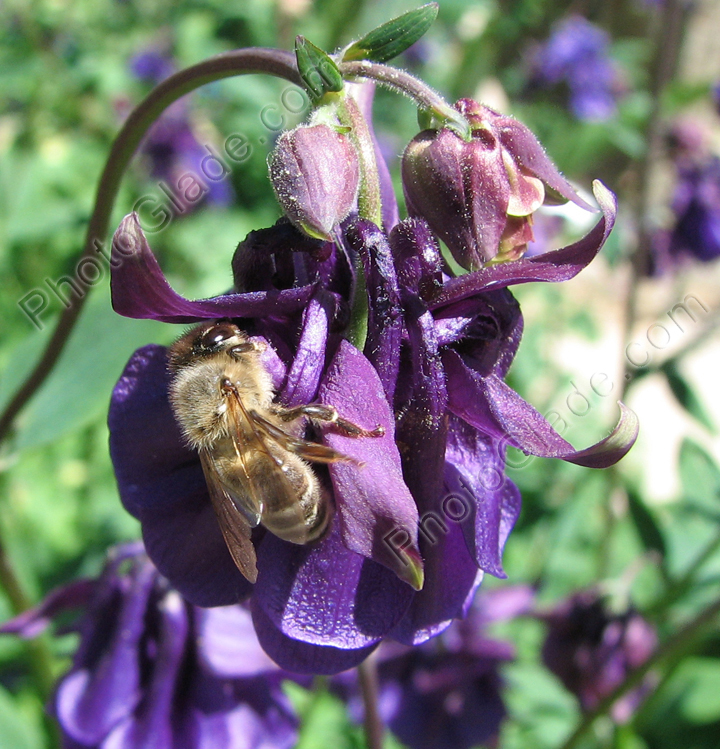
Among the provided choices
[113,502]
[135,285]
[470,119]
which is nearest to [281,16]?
[113,502]

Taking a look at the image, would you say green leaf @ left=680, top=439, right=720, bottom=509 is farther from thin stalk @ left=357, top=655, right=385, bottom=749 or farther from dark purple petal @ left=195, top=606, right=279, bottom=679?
dark purple petal @ left=195, top=606, right=279, bottom=679

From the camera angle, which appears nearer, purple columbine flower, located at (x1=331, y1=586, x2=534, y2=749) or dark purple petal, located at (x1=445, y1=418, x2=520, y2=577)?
dark purple petal, located at (x1=445, y1=418, x2=520, y2=577)

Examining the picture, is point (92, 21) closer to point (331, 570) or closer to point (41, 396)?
point (41, 396)

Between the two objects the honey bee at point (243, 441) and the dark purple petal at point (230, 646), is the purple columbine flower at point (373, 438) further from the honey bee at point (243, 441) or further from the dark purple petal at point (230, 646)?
the dark purple petal at point (230, 646)

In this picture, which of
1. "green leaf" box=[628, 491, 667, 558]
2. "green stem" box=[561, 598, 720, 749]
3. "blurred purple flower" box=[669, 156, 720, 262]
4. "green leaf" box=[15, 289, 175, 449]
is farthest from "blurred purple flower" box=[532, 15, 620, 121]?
"green leaf" box=[15, 289, 175, 449]

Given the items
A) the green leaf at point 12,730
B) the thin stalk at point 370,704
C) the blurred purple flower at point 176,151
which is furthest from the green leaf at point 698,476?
the blurred purple flower at point 176,151

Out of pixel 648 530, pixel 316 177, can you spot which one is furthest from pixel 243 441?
pixel 648 530
